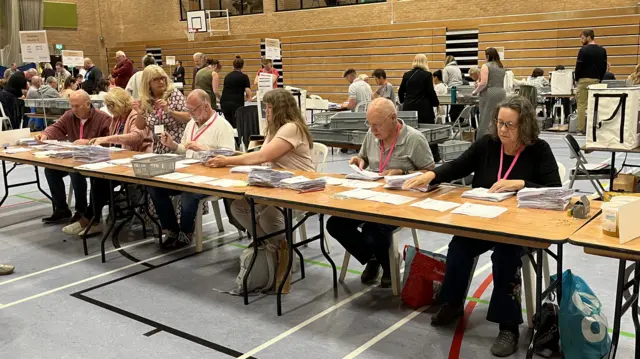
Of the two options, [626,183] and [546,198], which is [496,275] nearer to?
[546,198]

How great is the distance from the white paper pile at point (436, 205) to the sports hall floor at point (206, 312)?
66 centimetres

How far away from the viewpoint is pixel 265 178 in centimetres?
345

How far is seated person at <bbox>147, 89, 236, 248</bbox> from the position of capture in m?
4.49

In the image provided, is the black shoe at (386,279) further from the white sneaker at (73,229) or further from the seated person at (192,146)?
the white sneaker at (73,229)

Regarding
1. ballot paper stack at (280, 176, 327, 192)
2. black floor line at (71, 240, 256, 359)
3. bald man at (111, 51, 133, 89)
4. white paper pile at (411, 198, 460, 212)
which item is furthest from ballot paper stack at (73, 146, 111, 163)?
bald man at (111, 51, 133, 89)

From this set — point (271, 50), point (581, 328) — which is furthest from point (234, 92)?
point (581, 328)

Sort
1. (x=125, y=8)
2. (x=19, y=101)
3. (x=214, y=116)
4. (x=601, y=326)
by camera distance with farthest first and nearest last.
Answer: (x=125, y=8), (x=19, y=101), (x=214, y=116), (x=601, y=326)

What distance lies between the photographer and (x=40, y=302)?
3.62 m

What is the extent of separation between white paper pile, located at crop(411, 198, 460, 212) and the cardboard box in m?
2.39

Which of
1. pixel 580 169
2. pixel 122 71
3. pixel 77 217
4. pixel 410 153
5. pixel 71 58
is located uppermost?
pixel 71 58

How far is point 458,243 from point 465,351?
510 mm

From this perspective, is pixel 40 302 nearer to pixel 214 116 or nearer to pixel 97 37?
pixel 214 116

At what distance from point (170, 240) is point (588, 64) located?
655 cm

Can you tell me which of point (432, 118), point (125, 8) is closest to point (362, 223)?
point (432, 118)
